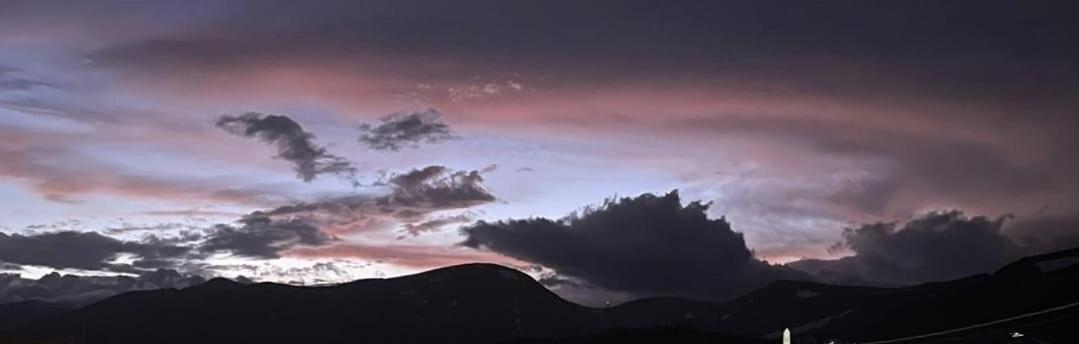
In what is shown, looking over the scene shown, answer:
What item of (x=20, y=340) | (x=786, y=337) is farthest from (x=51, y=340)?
(x=786, y=337)

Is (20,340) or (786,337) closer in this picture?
(786,337)

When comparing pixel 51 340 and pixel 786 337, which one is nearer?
pixel 786 337

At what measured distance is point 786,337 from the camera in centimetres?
4891

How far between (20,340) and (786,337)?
5187 inches

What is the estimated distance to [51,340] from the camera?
154000mm

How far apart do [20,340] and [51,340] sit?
3824 millimetres

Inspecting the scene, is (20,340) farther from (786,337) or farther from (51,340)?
(786,337)

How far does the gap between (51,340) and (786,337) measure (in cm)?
13039
